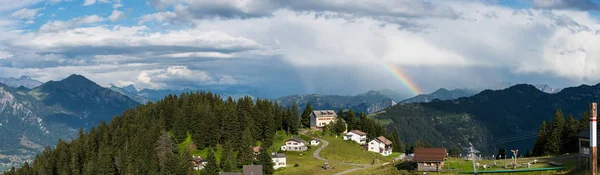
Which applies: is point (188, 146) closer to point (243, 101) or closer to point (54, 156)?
point (243, 101)

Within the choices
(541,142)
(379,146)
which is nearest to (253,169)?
(379,146)

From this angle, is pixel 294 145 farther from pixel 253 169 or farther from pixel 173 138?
pixel 173 138

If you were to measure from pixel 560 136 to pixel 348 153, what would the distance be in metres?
59.0

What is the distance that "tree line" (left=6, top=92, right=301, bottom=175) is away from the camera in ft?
479

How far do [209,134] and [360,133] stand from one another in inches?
2248

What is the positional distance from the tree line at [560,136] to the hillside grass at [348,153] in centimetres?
4247

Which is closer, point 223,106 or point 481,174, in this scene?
point 481,174

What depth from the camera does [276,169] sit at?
14475 centimetres

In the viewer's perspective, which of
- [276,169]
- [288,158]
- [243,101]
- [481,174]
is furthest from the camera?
[243,101]

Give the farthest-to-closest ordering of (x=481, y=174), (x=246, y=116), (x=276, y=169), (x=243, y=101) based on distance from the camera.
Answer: (x=243, y=101), (x=246, y=116), (x=276, y=169), (x=481, y=174)

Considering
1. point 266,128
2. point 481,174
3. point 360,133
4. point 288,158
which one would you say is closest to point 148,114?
point 266,128

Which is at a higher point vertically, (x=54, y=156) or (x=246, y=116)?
(x=246, y=116)

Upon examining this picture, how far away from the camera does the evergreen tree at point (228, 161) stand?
135125 millimetres

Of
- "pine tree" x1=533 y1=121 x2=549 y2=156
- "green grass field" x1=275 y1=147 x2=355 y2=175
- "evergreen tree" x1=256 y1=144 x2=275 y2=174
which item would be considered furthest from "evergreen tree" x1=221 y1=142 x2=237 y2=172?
"pine tree" x1=533 y1=121 x2=549 y2=156
